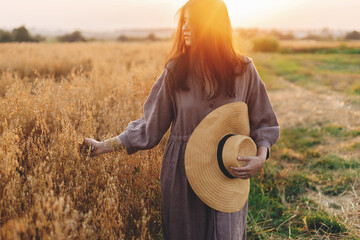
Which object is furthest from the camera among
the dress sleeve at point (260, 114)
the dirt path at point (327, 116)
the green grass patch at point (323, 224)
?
the dirt path at point (327, 116)

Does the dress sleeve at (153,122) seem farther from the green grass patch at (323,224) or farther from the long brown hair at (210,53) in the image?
the green grass patch at (323,224)

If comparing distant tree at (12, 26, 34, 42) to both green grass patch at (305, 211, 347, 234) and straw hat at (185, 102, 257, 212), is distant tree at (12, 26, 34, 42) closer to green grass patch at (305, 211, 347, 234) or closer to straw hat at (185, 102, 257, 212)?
green grass patch at (305, 211, 347, 234)

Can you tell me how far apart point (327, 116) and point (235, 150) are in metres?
5.55

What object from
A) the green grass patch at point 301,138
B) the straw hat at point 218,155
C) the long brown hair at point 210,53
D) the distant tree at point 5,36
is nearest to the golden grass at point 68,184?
the straw hat at point 218,155

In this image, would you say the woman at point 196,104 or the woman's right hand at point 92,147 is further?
the woman's right hand at point 92,147

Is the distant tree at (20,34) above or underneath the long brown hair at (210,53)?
above

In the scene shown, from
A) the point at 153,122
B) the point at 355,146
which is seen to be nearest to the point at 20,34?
the point at 355,146

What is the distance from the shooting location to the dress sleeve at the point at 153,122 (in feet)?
5.25

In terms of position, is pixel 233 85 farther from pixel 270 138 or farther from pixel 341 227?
pixel 341 227

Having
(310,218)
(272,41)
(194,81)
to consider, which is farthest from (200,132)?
(272,41)

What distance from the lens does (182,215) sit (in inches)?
64.2

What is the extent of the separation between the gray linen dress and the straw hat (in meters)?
0.08

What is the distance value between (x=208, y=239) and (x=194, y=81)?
2.91 ft

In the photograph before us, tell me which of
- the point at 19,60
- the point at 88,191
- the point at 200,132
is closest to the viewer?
the point at 200,132
